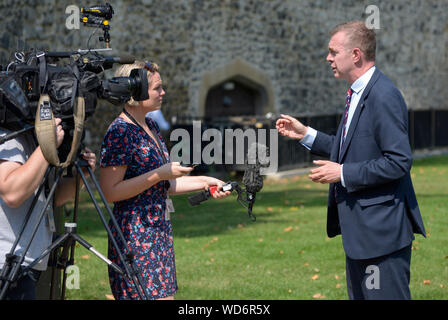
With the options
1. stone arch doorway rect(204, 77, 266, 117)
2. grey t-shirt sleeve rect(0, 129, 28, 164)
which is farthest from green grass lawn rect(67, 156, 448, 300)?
stone arch doorway rect(204, 77, 266, 117)

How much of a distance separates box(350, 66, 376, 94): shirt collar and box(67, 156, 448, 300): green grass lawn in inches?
104

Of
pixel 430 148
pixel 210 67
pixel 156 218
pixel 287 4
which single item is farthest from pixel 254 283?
pixel 430 148

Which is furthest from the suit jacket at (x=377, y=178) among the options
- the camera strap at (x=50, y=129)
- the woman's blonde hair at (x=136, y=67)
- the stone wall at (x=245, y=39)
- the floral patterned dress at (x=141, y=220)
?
the stone wall at (x=245, y=39)

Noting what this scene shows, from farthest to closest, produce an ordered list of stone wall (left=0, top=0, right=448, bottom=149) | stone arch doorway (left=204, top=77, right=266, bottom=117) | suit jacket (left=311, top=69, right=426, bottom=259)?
stone arch doorway (left=204, top=77, right=266, bottom=117) < stone wall (left=0, top=0, right=448, bottom=149) < suit jacket (left=311, top=69, right=426, bottom=259)

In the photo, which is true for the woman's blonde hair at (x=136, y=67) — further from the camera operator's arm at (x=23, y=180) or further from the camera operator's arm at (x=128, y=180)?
the camera operator's arm at (x=23, y=180)

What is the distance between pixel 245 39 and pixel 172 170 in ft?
43.5

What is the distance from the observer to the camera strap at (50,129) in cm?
282

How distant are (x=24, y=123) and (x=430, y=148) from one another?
19.7m

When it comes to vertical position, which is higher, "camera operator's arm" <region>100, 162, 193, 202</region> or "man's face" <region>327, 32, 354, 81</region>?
"man's face" <region>327, 32, 354, 81</region>

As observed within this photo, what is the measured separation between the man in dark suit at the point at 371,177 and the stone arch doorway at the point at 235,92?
11756mm

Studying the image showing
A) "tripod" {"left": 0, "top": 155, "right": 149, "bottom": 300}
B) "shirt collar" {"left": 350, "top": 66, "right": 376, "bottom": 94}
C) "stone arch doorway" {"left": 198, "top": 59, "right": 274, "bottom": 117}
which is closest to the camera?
"tripod" {"left": 0, "top": 155, "right": 149, "bottom": 300}

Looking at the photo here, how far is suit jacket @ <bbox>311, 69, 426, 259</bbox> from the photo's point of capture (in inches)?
135

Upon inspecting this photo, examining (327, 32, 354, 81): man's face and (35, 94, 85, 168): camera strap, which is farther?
(327, 32, 354, 81): man's face

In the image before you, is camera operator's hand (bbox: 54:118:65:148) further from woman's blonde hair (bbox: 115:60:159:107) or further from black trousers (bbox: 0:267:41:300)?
woman's blonde hair (bbox: 115:60:159:107)
